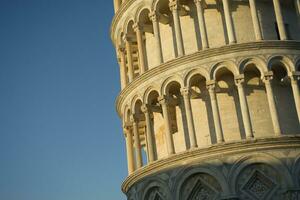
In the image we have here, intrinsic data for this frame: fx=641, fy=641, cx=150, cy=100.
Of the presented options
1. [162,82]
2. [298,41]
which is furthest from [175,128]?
[298,41]

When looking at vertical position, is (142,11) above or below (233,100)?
above

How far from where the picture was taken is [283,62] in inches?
1114

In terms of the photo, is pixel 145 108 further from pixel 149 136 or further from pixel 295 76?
pixel 295 76

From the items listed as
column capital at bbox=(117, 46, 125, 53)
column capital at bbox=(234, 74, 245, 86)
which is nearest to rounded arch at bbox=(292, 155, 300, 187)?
column capital at bbox=(234, 74, 245, 86)

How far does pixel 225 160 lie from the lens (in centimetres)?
2659

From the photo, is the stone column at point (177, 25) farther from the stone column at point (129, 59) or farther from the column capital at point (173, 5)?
the stone column at point (129, 59)

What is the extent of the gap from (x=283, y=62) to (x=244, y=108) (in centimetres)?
298

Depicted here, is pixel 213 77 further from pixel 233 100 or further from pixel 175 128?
pixel 175 128

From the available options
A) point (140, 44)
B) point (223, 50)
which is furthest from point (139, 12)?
point (223, 50)

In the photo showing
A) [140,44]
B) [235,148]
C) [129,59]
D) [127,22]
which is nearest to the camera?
[235,148]

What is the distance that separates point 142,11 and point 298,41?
779cm

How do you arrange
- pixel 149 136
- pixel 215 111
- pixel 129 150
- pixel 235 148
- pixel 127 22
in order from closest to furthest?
pixel 235 148 < pixel 215 111 < pixel 149 136 < pixel 129 150 < pixel 127 22

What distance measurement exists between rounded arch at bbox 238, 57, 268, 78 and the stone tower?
4 cm

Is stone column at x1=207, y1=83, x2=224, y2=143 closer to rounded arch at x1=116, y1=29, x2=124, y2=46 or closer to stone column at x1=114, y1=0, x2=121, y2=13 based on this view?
rounded arch at x1=116, y1=29, x2=124, y2=46
